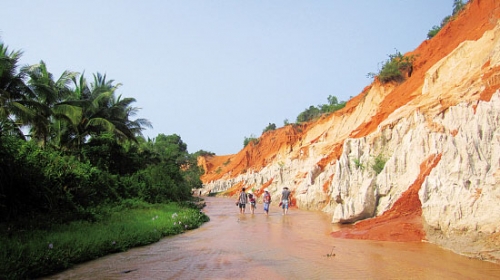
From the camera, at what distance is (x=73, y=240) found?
8.41m

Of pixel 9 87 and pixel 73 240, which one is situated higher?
pixel 9 87

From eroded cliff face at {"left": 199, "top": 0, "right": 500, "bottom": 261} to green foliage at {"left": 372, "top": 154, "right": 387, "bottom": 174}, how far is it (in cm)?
7

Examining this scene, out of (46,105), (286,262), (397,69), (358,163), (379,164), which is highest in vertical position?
(397,69)

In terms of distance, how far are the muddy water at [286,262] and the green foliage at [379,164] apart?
24.1 ft

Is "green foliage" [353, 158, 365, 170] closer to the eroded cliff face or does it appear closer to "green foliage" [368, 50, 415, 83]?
the eroded cliff face

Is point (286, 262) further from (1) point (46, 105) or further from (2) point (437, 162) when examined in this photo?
(1) point (46, 105)

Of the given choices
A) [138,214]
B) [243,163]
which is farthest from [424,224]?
[243,163]

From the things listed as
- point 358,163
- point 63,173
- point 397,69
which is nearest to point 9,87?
point 63,173

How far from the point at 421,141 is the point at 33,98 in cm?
1595

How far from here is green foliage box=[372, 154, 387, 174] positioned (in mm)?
16984

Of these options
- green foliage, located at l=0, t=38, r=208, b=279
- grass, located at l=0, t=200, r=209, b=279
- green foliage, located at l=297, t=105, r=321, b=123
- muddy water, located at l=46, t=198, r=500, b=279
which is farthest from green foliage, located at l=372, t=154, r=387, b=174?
green foliage, located at l=297, t=105, r=321, b=123

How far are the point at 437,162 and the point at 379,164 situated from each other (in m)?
5.45

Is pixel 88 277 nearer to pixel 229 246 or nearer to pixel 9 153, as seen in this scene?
pixel 229 246

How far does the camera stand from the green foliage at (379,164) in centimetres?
1698
